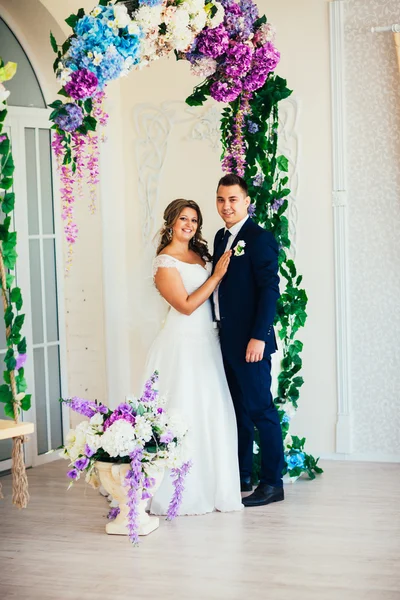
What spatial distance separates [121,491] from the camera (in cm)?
395

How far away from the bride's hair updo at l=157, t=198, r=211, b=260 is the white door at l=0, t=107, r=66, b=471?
120 centimetres

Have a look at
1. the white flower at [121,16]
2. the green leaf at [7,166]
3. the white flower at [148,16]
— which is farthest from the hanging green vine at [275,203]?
the green leaf at [7,166]

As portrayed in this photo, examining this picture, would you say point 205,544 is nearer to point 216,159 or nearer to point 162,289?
point 162,289

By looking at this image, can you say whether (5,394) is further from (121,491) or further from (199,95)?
(199,95)

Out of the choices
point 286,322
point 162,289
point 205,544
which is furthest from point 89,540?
point 286,322

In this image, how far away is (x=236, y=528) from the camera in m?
4.02

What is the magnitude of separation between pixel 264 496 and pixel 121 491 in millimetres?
843

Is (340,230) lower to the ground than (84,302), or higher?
higher

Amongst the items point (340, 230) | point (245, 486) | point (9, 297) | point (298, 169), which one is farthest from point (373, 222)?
point (9, 297)

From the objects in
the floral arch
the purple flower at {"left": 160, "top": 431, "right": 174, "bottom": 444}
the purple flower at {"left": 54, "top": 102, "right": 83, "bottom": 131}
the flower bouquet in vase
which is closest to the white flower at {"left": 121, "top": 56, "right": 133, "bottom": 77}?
the floral arch

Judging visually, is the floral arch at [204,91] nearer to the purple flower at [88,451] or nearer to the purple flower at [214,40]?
the purple flower at [214,40]

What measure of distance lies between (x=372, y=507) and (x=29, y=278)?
2523 mm

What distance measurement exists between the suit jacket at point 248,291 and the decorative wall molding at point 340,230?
2.90 feet

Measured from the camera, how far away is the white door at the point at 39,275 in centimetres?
538
